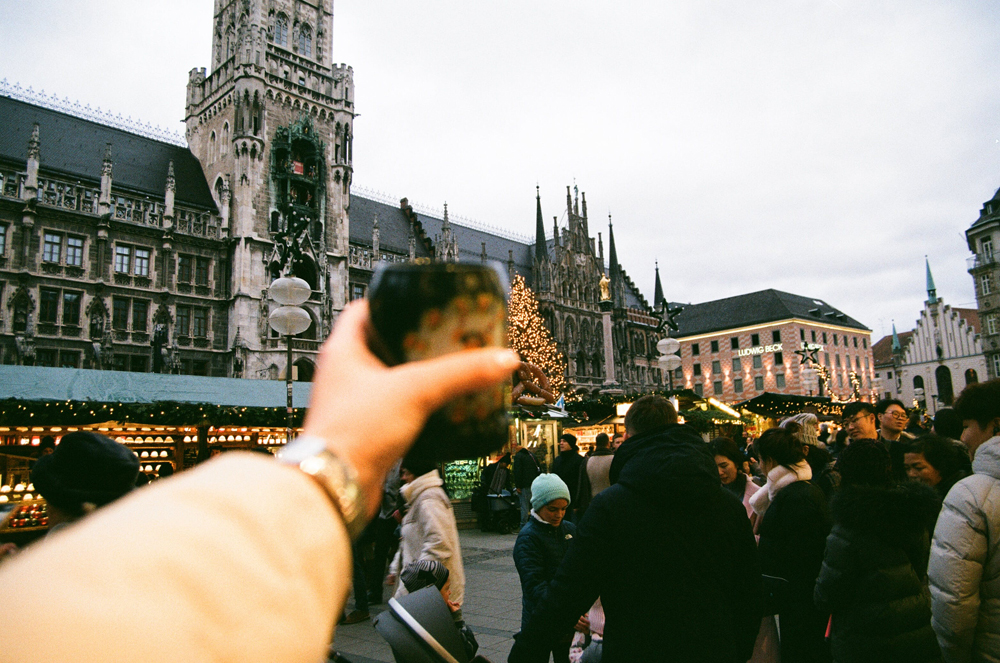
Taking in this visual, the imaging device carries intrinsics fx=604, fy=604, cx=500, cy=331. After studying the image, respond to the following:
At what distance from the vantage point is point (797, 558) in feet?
12.7

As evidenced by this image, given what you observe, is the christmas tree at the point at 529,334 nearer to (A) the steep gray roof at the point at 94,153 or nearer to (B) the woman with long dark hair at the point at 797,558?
(A) the steep gray roof at the point at 94,153

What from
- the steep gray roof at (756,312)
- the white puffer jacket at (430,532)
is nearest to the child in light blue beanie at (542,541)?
the white puffer jacket at (430,532)

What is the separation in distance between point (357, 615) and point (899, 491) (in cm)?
569

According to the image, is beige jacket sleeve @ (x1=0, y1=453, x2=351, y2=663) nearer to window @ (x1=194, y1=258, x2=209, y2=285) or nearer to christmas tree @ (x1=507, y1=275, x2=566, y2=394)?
window @ (x1=194, y1=258, x2=209, y2=285)

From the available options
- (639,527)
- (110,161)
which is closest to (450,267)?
(639,527)

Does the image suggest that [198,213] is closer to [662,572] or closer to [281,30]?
[281,30]

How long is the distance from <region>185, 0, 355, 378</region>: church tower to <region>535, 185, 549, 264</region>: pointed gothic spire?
72.3 feet

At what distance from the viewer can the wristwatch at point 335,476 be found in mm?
600

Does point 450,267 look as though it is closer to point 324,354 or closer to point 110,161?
point 324,354

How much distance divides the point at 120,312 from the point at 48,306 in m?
2.55

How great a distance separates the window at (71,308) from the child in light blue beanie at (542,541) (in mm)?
27001

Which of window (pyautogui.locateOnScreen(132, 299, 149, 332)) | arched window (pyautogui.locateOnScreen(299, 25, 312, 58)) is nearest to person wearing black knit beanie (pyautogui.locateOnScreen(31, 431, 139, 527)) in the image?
Answer: window (pyautogui.locateOnScreen(132, 299, 149, 332))

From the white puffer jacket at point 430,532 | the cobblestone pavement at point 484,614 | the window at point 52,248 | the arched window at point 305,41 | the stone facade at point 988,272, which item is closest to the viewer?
the white puffer jacket at point 430,532

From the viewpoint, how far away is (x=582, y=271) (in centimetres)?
5391
